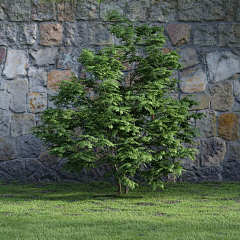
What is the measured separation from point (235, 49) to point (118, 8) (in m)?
1.97

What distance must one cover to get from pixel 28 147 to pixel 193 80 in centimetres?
276

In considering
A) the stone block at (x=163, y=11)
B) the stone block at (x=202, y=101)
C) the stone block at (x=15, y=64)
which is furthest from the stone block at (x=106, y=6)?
the stone block at (x=202, y=101)

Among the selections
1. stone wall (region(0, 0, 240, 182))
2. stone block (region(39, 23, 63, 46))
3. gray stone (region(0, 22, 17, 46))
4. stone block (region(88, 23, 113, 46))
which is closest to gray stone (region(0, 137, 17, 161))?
stone wall (region(0, 0, 240, 182))

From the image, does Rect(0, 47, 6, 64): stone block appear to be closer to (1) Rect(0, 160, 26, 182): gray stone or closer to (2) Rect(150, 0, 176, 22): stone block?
(1) Rect(0, 160, 26, 182): gray stone

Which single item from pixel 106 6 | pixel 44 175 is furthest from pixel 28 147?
pixel 106 6

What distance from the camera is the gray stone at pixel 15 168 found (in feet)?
18.9

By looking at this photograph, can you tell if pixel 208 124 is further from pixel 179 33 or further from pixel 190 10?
pixel 190 10

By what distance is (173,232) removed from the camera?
2885mm

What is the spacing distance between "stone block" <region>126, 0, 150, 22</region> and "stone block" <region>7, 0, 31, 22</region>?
157 cm

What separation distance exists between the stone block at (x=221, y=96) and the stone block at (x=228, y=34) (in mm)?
655

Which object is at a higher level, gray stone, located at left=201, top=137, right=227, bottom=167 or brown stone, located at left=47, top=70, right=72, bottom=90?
brown stone, located at left=47, top=70, right=72, bottom=90

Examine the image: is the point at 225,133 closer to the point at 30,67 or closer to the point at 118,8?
the point at 118,8

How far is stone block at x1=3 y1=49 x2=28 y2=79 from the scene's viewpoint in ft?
19.1

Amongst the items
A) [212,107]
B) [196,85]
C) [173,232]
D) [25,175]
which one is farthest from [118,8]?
[173,232]
